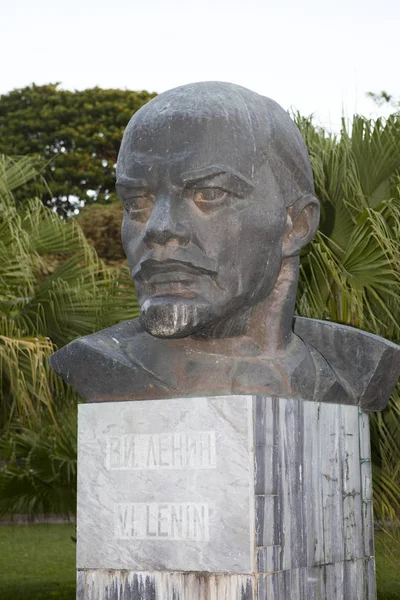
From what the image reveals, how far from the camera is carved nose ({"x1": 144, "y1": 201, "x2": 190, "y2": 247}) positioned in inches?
133

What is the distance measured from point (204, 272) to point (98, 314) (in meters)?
3.84

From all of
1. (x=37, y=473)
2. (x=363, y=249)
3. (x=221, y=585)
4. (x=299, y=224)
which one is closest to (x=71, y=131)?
(x=37, y=473)

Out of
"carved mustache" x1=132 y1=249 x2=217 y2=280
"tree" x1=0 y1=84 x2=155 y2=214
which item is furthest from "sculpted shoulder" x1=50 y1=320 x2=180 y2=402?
"tree" x1=0 y1=84 x2=155 y2=214

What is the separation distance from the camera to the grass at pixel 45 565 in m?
9.73

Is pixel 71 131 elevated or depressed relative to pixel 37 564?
elevated

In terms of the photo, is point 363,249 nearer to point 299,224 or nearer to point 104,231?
point 299,224

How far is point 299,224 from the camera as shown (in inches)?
149

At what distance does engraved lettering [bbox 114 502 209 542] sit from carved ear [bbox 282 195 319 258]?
102 centimetres

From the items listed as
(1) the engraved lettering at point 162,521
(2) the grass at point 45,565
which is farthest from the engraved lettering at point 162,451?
(2) the grass at point 45,565

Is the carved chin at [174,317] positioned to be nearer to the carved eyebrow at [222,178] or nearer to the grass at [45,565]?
the carved eyebrow at [222,178]

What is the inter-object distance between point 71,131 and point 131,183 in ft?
57.1

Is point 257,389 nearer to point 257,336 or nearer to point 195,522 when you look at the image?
point 257,336

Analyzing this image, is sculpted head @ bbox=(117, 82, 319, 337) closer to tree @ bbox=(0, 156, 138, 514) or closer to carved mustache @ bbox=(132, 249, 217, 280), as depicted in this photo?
carved mustache @ bbox=(132, 249, 217, 280)

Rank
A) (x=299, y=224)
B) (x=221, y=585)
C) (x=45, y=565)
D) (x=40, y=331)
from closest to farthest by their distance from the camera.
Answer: (x=221, y=585) < (x=299, y=224) < (x=40, y=331) < (x=45, y=565)
